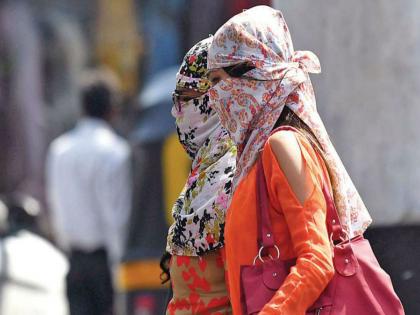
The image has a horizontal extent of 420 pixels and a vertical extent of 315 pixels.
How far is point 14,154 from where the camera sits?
48.6 feet

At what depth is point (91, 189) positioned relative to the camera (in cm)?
809

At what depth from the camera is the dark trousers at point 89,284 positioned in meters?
7.84

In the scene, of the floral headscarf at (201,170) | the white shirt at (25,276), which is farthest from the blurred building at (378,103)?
the white shirt at (25,276)

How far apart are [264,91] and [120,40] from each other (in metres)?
11.0

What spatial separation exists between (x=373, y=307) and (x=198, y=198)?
89 cm

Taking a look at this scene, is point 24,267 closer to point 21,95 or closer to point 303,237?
point 303,237

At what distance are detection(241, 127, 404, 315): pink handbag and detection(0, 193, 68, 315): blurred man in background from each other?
4080 mm

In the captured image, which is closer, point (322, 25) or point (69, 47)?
point (322, 25)

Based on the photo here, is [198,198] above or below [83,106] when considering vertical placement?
below

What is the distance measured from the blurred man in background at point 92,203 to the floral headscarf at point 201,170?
370 centimetres

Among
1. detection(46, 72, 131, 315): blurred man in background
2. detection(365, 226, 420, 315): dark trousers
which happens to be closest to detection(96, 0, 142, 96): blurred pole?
detection(46, 72, 131, 315): blurred man in background

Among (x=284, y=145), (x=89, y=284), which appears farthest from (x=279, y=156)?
(x=89, y=284)

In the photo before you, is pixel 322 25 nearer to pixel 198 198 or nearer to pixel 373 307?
pixel 198 198

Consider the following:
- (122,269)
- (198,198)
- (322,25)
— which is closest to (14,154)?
(122,269)
